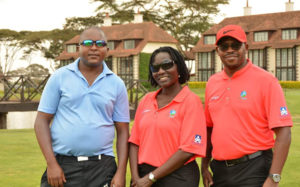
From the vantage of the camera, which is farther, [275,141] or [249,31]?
[249,31]

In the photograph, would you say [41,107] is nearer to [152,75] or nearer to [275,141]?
[152,75]

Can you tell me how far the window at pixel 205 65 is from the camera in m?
51.0

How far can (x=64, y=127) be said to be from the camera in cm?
398


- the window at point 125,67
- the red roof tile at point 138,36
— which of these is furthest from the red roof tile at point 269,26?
the window at point 125,67

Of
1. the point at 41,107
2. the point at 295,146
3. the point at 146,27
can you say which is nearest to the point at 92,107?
the point at 41,107

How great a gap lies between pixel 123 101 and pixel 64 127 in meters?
0.59

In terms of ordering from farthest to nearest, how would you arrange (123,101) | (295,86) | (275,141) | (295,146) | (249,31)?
(249,31)
(295,86)
(295,146)
(123,101)
(275,141)

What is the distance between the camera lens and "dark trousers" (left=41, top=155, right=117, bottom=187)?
4.03 m

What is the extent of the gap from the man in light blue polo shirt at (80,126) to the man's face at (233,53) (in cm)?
99

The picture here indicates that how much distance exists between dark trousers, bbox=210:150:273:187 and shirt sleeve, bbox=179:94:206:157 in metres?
0.31

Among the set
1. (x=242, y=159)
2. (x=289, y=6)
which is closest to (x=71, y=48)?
(x=289, y=6)

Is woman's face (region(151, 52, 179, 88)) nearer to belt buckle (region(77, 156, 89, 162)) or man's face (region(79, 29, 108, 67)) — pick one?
man's face (region(79, 29, 108, 67))

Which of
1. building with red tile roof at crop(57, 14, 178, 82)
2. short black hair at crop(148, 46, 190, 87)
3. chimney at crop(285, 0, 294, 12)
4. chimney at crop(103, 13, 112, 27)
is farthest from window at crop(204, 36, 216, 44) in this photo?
short black hair at crop(148, 46, 190, 87)

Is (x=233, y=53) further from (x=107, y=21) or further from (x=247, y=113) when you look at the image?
(x=107, y=21)
